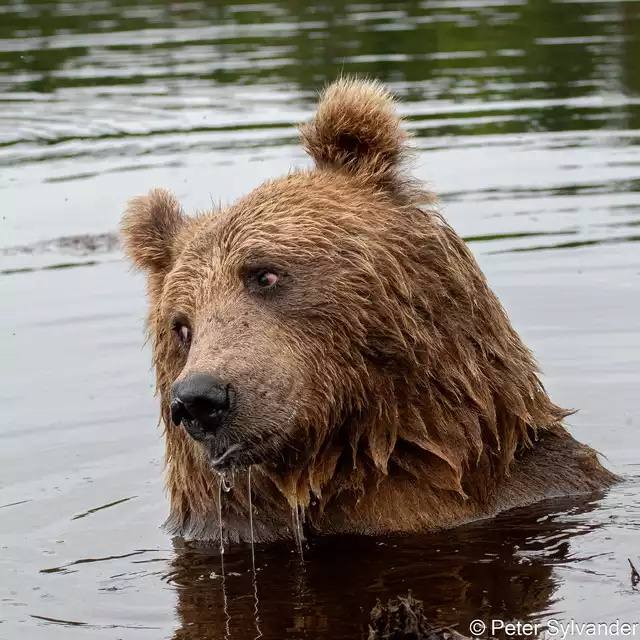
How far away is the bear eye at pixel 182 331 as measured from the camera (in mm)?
6250

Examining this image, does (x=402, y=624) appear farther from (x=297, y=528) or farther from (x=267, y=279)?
(x=267, y=279)

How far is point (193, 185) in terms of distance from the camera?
13891 millimetres

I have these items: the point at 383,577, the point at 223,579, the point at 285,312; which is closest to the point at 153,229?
the point at 285,312

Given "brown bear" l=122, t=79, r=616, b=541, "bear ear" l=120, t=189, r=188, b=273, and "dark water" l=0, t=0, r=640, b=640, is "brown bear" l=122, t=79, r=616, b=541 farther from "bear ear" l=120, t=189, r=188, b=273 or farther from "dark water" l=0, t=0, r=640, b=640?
"dark water" l=0, t=0, r=640, b=640

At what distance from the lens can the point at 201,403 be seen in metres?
5.54

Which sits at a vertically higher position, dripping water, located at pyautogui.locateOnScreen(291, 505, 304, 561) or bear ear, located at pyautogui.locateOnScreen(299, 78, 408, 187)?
bear ear, located at pyautogui.locateOnScreen(299, 78, 408, 187)

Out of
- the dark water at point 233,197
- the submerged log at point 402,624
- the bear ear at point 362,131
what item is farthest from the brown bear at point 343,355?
the submerged log at point 402,624

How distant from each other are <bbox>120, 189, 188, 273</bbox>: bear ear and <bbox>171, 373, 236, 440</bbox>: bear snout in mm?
1240

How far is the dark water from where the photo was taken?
20.2 feet

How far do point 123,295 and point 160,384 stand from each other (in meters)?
4.93

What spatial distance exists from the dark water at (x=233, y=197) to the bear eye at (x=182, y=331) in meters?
1.01

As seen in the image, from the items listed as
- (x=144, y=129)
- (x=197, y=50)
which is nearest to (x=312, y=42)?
(x=197, y=50)

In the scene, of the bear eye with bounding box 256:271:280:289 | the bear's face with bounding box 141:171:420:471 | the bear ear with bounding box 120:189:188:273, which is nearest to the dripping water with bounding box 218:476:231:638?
the bear's face with bounding box 141:171:420:471

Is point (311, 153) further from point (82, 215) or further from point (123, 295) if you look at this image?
point (82, 215)
